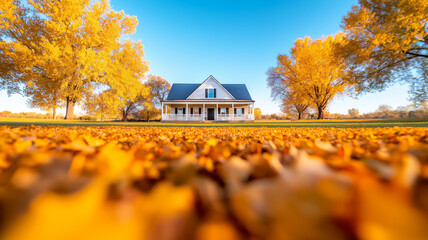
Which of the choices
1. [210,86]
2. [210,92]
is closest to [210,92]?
[210,92]

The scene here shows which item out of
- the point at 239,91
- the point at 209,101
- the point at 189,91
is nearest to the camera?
the point at 209,101

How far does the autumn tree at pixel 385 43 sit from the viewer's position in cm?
907

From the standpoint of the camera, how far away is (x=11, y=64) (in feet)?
37.7

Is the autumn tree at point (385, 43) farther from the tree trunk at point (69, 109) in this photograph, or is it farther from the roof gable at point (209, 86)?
the tree trunk at point (69, 109)

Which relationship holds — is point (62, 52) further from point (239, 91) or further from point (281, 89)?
point (281, 89)

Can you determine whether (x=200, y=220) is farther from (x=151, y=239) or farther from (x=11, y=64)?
(x=11, y=64)

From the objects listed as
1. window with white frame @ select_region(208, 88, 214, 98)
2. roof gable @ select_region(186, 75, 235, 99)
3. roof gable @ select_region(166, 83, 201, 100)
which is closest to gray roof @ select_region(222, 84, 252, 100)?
roof gable @ select_region(186, 75, 235, 99)

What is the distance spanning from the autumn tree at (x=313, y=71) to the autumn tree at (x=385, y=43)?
7129mm

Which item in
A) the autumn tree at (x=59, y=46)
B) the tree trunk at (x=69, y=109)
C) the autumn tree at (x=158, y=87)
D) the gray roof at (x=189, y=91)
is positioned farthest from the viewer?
the autumn tree at (x=158, y=87)

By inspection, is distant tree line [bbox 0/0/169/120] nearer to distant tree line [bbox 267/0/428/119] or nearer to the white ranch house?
the white ranch house

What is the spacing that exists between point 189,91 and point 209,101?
4794 mm

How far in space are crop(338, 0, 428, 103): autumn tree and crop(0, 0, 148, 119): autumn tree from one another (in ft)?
60.6

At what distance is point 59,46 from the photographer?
12.5 m

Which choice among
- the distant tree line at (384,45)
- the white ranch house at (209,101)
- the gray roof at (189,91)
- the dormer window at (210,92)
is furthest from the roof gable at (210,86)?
the distant tree line at (384,45)
